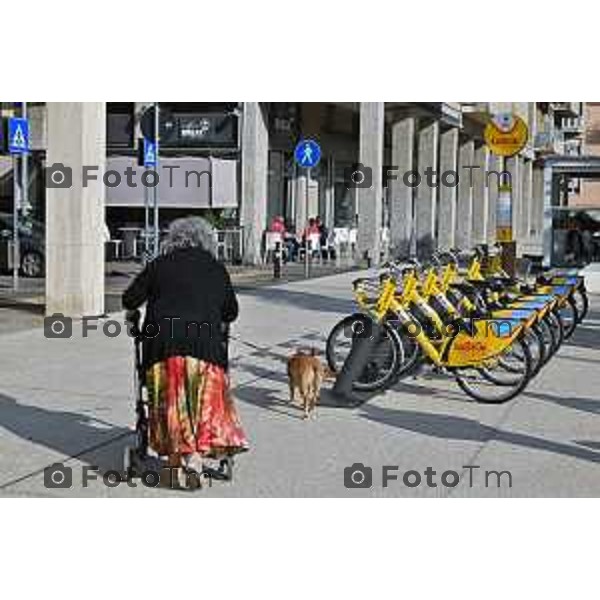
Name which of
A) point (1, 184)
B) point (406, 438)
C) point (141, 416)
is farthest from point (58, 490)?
point (1, 184)

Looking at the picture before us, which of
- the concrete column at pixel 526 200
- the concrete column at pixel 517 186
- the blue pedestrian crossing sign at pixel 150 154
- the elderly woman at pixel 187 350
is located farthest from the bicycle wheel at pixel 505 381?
the concrete column at pixel 526 200

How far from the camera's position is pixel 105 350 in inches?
473

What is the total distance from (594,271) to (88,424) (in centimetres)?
1516

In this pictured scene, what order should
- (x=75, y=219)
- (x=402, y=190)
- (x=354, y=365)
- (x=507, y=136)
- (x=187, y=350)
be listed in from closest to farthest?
(x=187, y=350)
(x=354, y=365)
(x=75, y=219)
(x=507, y=136)
(x=402, y=190)

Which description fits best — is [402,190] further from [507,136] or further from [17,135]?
[507,136]

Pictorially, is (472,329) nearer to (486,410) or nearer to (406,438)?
(486,410)

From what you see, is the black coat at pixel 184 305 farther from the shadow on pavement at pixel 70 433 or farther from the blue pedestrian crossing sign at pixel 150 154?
the blue pedestrian crossing sign at pixel 150 154

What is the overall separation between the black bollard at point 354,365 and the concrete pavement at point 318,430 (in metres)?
0.19

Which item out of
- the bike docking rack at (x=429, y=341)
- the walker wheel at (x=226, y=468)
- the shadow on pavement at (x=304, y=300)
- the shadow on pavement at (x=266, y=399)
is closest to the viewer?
the walker wheel at (x=226, y=468)

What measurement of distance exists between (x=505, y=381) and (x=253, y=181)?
18297 mm

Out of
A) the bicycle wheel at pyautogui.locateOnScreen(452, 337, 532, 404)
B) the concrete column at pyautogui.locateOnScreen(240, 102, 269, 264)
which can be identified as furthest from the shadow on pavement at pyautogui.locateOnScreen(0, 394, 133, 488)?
the concrete column at pyautogui.locateOnScreen(240, 102, 269, 264)

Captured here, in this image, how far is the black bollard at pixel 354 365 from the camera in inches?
364

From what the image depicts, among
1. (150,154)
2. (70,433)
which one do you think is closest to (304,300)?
(150,154)

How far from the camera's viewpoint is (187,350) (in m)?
6.35
